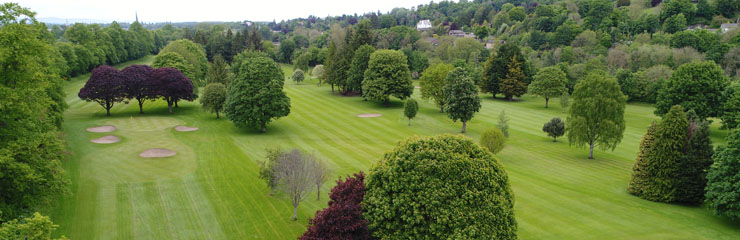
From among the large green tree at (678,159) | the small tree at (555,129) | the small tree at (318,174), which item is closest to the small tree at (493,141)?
the small tree at (555,129)

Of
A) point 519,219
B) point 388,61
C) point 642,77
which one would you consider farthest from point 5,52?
point 642,77

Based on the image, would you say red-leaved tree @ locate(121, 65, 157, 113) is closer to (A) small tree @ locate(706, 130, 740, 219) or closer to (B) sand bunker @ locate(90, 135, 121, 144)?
(B) sand bunker @ locate(90, 135, 121, 144)

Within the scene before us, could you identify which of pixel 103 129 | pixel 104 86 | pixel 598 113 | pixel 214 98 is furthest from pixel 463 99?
pixel 104 86

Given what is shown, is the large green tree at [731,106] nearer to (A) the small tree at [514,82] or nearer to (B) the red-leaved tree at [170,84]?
(A) the small tree at [514,82]

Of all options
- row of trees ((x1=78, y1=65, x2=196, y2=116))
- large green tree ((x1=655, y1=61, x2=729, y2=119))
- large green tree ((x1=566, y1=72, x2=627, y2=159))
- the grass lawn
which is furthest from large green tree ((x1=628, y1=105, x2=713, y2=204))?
row of trees ((x1=78, y1=65, x2=196, y2=116))

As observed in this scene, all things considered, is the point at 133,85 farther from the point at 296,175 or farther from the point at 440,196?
the point at 440,196

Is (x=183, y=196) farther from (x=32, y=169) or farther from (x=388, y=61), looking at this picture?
(x=388, y=61)
